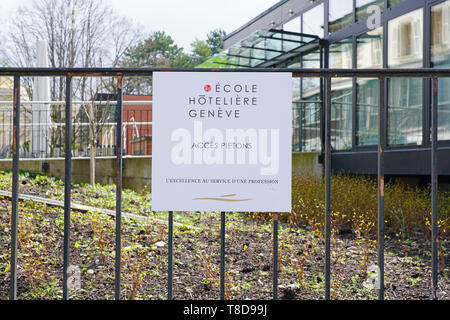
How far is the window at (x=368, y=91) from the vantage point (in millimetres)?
8906

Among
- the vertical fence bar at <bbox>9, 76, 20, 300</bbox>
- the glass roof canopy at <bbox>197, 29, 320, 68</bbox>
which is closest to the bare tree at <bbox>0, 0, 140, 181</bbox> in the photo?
the glass roof canopy at <bbox>197, 29, 320, 68</bbox>

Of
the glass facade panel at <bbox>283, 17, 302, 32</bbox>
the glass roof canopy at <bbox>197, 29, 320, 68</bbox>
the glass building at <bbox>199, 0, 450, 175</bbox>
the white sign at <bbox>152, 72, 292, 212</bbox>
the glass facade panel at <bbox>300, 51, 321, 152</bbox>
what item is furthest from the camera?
the glass facade panel at <bbox>283, 17, 302, 32</bbox>

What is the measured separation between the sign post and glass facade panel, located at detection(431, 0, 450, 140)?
600cm

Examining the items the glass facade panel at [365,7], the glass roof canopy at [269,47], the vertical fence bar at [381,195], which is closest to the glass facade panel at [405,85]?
the glass facade panel at [365,7]

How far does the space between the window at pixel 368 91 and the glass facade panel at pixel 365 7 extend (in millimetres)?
400

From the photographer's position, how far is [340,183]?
21.2 ft

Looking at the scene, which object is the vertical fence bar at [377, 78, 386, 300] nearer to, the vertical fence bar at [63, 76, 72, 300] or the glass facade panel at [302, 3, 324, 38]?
the vertical fence bar at [63, 76, 72, 300]

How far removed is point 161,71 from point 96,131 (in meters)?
5.84

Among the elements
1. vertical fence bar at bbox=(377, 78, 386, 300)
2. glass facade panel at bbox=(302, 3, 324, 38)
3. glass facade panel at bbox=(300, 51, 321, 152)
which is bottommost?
vertical fence bar at bbox=(377, 78, 386, 300)

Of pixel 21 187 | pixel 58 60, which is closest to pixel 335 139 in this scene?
pixel 21 187

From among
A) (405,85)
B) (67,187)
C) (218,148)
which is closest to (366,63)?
(405,85)

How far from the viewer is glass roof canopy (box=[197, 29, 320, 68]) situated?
11008 millimetres

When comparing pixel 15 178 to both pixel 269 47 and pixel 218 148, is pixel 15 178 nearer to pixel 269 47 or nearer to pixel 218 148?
pixel 218 148
